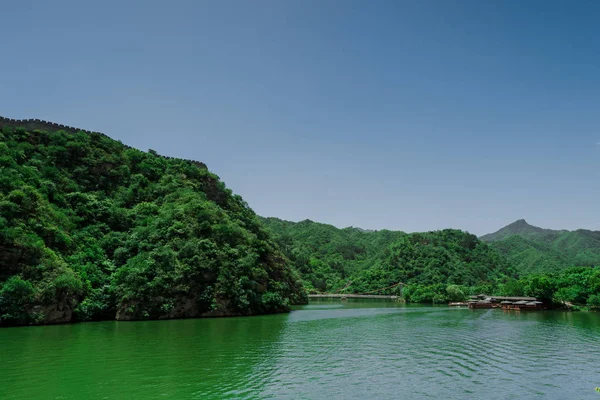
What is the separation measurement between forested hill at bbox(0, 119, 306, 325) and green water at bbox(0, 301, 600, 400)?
517 centimetres

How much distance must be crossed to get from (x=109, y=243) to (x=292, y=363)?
35769 mm

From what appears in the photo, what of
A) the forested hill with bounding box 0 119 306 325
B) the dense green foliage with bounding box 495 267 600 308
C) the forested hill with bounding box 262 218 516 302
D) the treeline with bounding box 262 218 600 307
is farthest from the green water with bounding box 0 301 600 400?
the forested hill with bounding box 262 218 516 302

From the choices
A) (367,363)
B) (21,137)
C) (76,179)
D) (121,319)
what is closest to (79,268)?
(121,319)

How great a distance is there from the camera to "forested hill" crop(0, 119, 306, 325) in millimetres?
40719

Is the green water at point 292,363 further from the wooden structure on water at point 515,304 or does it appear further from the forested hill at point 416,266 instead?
the forested hill at point 416,266

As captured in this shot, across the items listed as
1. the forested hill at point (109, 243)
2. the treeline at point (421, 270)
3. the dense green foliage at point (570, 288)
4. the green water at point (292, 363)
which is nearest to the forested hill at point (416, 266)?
the treeline at point (421, 270)

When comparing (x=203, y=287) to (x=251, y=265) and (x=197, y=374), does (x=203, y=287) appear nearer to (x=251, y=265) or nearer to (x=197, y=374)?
(x=251, y=265)

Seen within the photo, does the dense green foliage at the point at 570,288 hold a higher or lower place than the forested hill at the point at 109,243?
lower

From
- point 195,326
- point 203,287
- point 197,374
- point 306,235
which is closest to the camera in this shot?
point 197,374

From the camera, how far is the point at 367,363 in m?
25.1

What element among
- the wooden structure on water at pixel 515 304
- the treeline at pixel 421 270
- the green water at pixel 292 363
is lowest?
the wooden structure on water at pixel 515 304

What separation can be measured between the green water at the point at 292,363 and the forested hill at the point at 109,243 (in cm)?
517

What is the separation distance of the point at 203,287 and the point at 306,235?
146 metres

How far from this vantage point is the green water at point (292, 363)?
Result: 1867 cm
